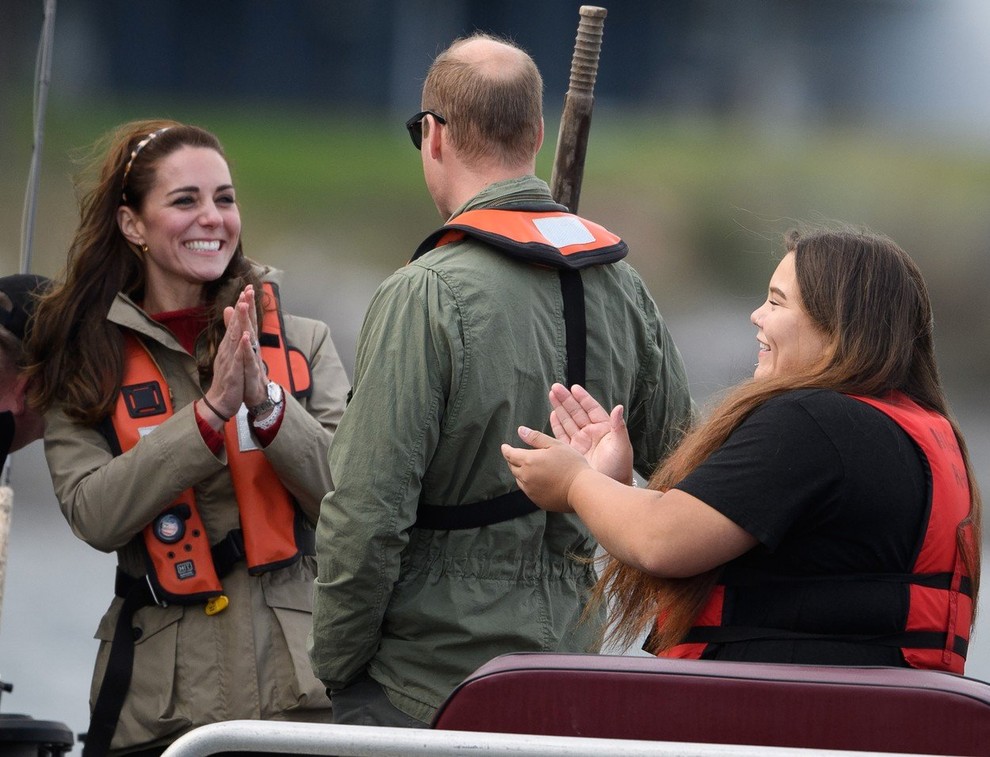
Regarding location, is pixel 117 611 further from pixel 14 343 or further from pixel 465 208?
→ pixel 465 208

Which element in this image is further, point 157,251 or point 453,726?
point 157,251

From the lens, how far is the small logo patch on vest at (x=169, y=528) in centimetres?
267

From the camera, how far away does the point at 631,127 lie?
17.5 metres

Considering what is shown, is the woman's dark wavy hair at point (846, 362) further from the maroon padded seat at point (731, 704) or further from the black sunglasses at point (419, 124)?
the black sunglasses at point (419, 124)

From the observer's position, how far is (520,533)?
7.31 ft

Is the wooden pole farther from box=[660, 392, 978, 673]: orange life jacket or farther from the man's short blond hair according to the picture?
box=[660, 392, 978, 673]: orange life jacket

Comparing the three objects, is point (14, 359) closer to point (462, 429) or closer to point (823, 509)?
point (462, 429)

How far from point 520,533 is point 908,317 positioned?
706 mm

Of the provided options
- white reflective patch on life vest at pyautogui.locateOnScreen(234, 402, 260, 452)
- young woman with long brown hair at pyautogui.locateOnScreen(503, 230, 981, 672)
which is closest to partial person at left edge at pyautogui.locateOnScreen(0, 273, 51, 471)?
white reflective patch on life vest at pyautogui.locateOnScreen(234, 402, 260, 452)

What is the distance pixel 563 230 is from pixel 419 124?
12.9 inches

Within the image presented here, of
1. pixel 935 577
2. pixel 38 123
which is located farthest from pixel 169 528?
pixel 935 577

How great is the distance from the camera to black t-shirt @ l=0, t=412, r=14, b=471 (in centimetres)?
288

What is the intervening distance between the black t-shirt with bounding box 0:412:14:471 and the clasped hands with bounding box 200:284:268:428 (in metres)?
0.51

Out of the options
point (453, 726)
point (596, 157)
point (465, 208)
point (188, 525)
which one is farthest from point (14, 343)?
point (596, 157)
